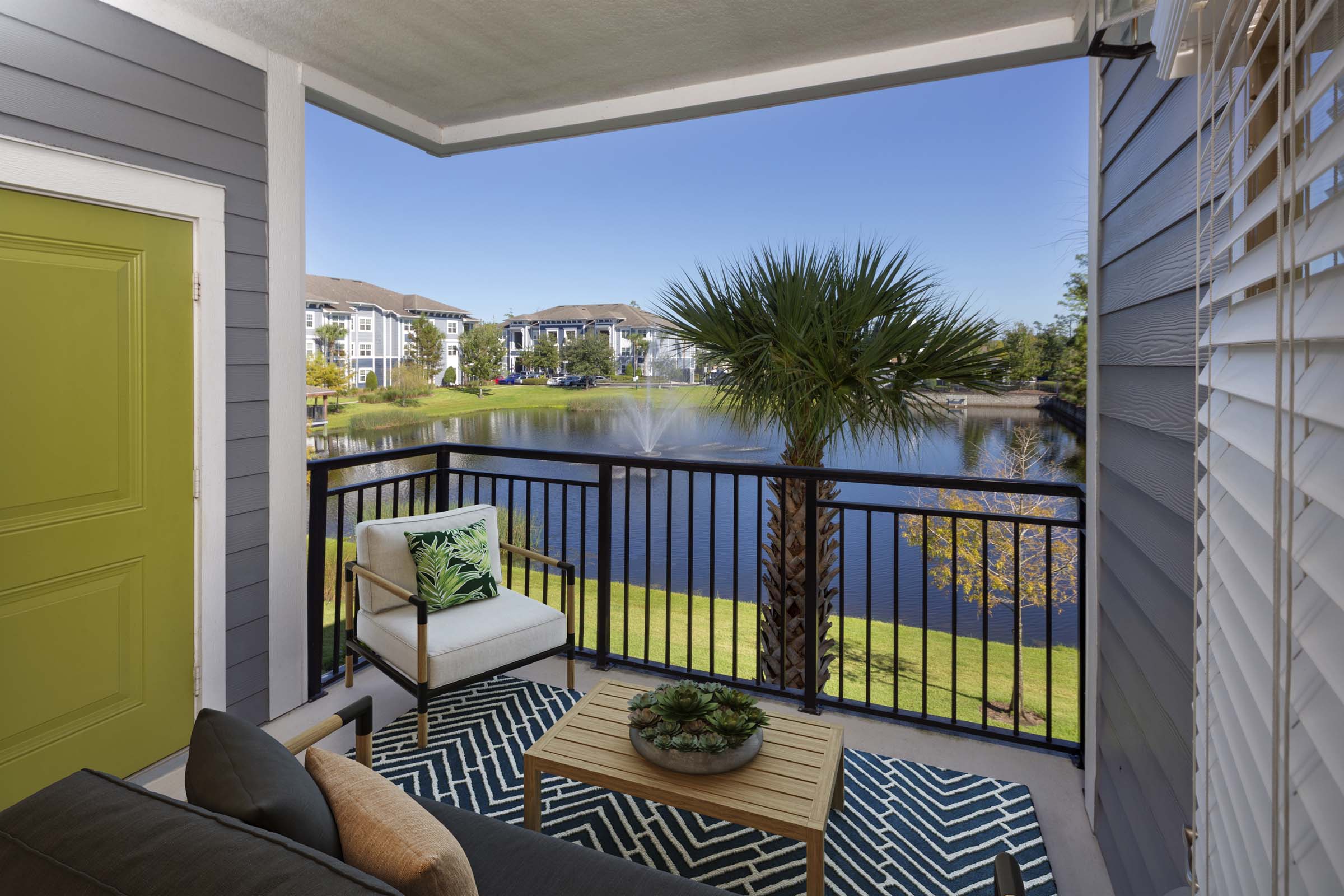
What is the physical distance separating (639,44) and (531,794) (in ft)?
8.92

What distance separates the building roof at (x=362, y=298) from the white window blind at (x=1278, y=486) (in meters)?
3.96

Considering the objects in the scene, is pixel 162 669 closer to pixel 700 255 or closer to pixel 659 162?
pixel 700 255

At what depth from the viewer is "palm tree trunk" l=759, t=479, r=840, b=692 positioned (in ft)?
10.7

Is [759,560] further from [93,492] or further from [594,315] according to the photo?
[594,315]

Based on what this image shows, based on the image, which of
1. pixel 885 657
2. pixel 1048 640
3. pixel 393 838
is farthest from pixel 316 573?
pixel 885 657

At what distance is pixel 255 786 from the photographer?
40.6 inches

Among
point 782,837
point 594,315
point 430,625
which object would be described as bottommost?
point 782,837

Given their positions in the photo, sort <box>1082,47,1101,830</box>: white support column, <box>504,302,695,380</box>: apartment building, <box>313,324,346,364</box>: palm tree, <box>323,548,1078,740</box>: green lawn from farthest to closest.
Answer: <box>504,302,695,380</box>: apartment building → <box>323,548,1078,740</box>: green lawn → <box>313,324,346,364</box>: palm tree → <box>1082,47,1101,830</box>: white support column

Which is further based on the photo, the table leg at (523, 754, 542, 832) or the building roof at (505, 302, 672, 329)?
the building roof at (505, 302, 672, 329)

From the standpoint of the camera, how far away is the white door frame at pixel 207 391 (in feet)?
7.92

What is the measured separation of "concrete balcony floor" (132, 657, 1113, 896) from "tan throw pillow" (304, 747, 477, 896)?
4.86 feet

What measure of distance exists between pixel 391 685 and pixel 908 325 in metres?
2.92

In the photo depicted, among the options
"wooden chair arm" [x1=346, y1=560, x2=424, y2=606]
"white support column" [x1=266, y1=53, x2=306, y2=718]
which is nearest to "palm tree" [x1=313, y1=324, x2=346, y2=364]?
"white support column" [x1=266, y1=53, x2=306, y2=718]

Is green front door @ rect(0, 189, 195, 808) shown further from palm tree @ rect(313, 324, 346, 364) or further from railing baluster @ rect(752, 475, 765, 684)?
railing baluster @ rect(752, 475, 765, 684)
